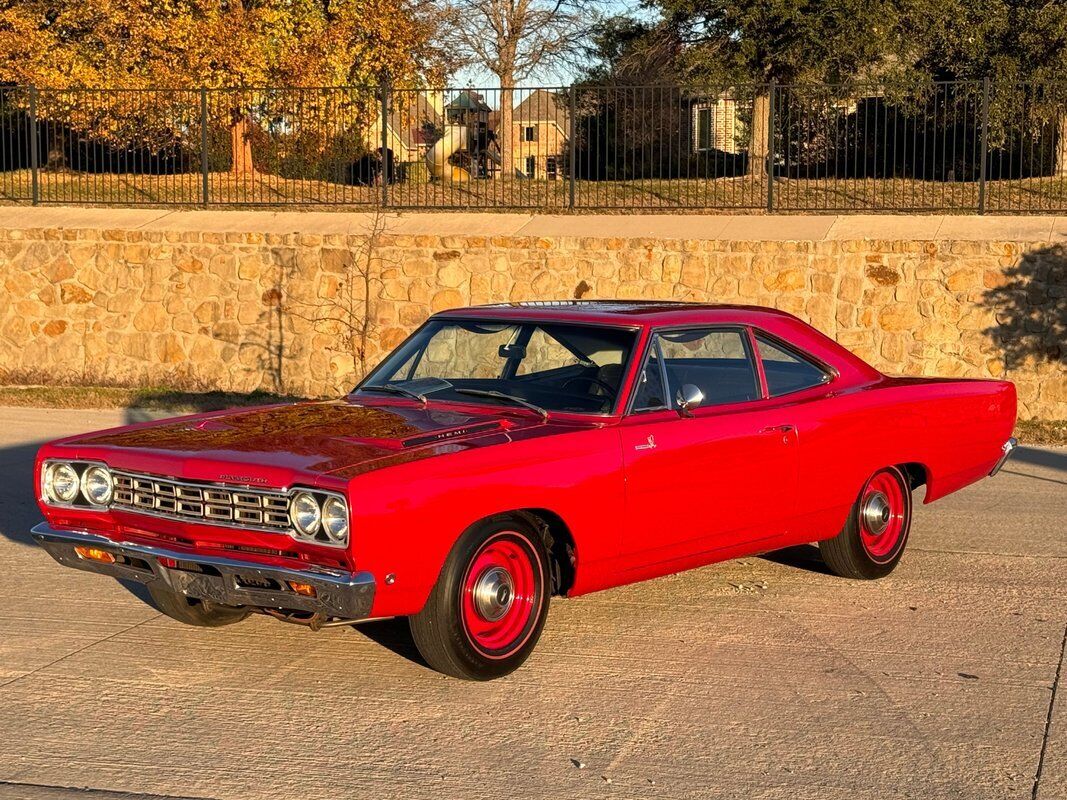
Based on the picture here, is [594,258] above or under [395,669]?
above

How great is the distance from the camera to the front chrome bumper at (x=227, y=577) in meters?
5.27

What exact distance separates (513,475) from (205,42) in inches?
910

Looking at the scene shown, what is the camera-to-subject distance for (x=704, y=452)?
21.7 feet

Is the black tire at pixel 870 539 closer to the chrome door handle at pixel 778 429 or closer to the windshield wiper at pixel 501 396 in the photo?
the chrome door handle at pixel 778 429

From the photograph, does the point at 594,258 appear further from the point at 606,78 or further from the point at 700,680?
the point at 606,78

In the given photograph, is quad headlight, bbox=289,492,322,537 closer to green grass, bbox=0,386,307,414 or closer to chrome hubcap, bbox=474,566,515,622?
chrome hubcap, bbox=474,566,515,622

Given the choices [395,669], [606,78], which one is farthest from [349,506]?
[606,78]

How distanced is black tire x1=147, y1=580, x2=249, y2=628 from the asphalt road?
7 centimetres

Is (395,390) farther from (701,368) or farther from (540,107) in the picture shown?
(540,107)

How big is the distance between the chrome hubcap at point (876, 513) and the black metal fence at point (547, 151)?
30.7 feet

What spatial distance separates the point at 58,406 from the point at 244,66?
13506 millimetres

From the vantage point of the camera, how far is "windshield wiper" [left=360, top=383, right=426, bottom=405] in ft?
22.5

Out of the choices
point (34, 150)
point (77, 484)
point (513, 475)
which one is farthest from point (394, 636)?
point (34, 150)

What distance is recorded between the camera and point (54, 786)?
4641 mm
